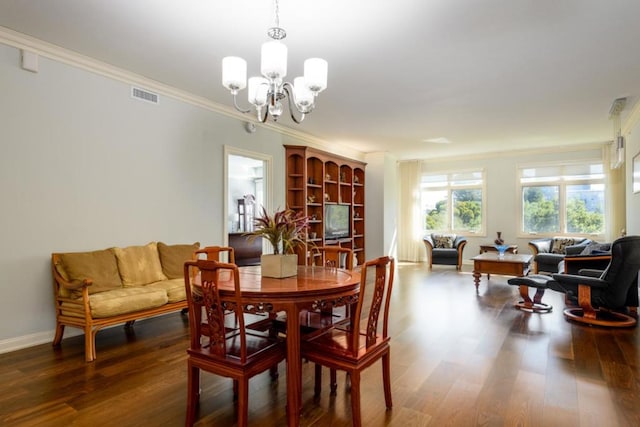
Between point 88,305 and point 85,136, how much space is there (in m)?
1.73

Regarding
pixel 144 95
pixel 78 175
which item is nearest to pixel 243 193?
pixel 144 95

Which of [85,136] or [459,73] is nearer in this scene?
[85,136]

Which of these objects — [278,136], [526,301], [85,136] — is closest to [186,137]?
[85,136]

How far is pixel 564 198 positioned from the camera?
26.0 ft

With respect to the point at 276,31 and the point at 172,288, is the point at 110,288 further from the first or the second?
the point at 276,31

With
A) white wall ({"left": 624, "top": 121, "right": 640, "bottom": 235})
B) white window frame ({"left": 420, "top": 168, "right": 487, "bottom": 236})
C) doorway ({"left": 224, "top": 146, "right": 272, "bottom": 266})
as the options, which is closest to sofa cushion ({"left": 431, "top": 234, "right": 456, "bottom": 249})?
white window frame ({"left": 420, "top": 168, "right": 487, "bottom": 236})

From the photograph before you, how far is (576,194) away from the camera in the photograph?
7844mm

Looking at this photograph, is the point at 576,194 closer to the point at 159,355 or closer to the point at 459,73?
the point at 459,73

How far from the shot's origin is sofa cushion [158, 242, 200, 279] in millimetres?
4148

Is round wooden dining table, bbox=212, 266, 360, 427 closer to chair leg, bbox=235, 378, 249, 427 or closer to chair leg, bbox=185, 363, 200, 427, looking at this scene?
chair leg, bbox=235, 378, 249, 427

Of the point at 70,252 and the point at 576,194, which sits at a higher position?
the point at 576,194

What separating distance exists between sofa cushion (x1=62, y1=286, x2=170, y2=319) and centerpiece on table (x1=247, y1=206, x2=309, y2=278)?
1601mm

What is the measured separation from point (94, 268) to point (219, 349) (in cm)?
221

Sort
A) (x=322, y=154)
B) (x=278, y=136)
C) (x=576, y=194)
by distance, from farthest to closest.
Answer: (x=576, y=194) → (x=322, y=154) → (x=278, y=136)
